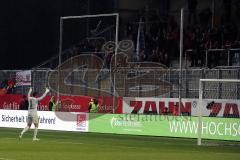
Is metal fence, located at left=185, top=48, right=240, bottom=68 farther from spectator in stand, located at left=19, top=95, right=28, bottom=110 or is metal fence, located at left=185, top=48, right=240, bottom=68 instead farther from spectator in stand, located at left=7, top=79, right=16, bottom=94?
spectator in stand, located at left=7, top=79, right=16, bottom=94

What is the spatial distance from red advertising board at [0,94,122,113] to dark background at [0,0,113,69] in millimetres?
6245

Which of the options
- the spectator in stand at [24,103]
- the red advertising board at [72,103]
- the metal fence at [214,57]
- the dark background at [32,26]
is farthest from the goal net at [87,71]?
the dark background at [32,26]

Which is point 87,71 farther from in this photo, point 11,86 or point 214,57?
point 214,57

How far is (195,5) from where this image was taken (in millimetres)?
45281

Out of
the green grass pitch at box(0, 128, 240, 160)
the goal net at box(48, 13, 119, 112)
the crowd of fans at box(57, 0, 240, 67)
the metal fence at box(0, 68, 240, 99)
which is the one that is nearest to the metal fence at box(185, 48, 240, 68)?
the crowd of fans at box(57, 0, 240, 67)

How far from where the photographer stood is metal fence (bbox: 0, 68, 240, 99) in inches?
1431

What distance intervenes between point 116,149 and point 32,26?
27.7m

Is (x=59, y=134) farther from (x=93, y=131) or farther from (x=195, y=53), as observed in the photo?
(x=195, y=53)

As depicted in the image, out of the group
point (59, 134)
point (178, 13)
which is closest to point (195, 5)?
point (178, 13)

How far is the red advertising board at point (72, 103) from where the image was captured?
133 feet

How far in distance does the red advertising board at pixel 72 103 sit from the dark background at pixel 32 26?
6245 millimetres

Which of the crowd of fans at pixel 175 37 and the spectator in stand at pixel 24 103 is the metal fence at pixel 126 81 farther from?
the crowd of fans at pixel 175 37

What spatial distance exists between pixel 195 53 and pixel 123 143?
1208 cm

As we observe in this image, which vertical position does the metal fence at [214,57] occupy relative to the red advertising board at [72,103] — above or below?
above
